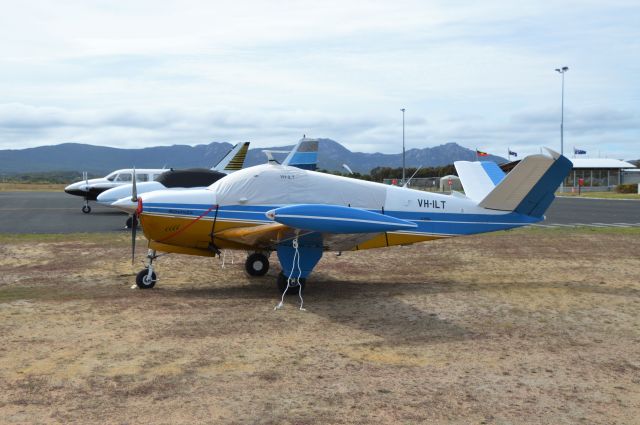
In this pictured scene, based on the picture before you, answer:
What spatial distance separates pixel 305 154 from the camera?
76.9ft

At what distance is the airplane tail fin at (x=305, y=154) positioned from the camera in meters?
23.1

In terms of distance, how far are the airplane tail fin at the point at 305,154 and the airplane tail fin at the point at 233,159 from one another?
9.07 metres

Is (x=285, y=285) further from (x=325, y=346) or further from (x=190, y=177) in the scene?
(x=190, y=177)

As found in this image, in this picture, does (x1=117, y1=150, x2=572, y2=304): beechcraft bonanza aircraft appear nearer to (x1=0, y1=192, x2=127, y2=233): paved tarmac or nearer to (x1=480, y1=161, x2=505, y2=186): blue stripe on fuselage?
(x1=480, y1=161, x2=505, y2=186): blue stripe on fuselage

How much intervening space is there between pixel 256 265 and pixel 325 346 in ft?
16.6

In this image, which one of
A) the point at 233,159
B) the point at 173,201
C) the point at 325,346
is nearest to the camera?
the point at 325,346

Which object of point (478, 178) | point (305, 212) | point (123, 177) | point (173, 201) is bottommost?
point (305, 212)

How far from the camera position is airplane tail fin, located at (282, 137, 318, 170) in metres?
23.1

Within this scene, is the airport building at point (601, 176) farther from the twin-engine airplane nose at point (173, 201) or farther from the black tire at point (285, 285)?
the twin-engine airplane nose at point (173, 201)

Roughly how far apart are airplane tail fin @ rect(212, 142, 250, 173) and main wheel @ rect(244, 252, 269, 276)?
2013 centimetres

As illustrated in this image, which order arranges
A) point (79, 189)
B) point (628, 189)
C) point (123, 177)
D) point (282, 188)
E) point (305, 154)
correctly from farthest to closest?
point (628, 189) < point (123, 177) < point (79, 189) < point (305, 154) < point (282, 188)

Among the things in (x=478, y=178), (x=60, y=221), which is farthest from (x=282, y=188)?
(x=60, y=221)

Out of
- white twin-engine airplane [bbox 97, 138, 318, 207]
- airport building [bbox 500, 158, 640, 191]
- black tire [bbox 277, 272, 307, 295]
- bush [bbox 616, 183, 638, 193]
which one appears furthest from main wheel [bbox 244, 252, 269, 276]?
airport building [bbox 500, 158, 640, 191]

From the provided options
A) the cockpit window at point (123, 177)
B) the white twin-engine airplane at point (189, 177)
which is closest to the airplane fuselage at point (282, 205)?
the white twin-engine airplane at point (189, 177)
